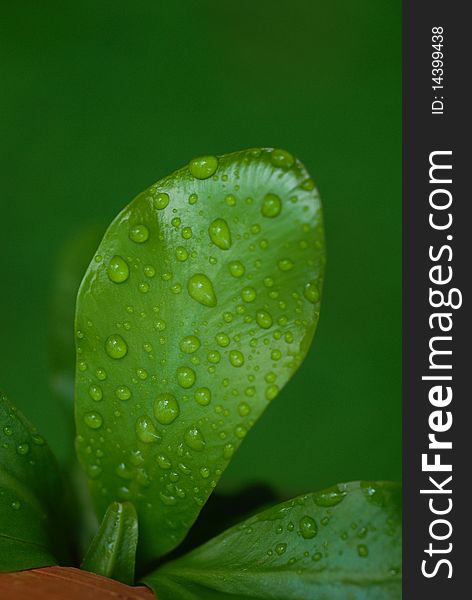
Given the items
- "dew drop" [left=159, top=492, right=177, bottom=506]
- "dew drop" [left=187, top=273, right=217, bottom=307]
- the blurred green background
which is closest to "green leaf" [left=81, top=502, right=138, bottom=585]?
"dew drop" [left=159, top=492, right=177, bottom=506]

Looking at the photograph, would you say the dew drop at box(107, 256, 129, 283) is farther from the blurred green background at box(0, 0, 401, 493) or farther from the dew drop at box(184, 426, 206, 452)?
the blurred green background at box(0, 0, 401, 493)

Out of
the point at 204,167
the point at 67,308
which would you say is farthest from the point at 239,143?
the point at 204,167

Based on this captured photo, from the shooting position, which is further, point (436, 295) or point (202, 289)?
point (436, 295)

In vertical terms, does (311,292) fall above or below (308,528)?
above

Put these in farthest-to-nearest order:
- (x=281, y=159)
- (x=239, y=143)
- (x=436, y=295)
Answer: (x=239, y=143) < (x=436, y=295) < (x=281, y=159)

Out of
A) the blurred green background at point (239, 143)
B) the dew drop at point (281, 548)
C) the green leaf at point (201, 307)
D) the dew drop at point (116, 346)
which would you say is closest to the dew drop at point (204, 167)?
the green leaf at point (201, 307)

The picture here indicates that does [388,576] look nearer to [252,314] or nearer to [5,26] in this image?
[252,314]

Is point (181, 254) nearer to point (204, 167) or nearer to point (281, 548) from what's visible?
point (204, 167)
